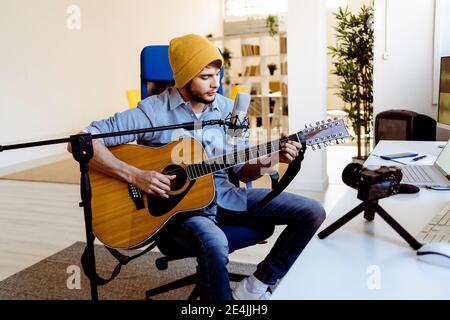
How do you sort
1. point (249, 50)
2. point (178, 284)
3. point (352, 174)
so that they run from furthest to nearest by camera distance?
1. point (249, 50)
2. point (178, 284)
3. point (352, 174)

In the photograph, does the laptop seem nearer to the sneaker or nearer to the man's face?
the sneaker

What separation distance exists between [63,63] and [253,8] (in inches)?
204

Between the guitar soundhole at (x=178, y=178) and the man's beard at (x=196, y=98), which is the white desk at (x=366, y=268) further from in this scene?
the man's beard at (x=196, y=98)

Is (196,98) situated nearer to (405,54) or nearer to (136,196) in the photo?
(136,196)

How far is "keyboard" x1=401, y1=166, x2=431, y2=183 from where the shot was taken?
64.4 inches

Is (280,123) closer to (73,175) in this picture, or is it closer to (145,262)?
(73,175)

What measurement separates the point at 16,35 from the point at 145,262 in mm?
4535

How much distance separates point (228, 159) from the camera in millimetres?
1732

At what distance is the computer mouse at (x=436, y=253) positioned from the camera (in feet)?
3.18

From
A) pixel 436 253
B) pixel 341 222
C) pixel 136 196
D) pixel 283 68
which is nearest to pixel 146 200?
pixel 136 196

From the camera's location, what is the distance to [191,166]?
1716 mm

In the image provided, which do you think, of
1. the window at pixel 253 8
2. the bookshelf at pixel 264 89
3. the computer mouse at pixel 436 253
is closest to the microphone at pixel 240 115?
the computer mouse at pixel 436 253

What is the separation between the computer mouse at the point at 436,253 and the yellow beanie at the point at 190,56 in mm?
1039

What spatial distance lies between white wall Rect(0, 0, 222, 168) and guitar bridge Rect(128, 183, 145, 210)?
4683 mm
